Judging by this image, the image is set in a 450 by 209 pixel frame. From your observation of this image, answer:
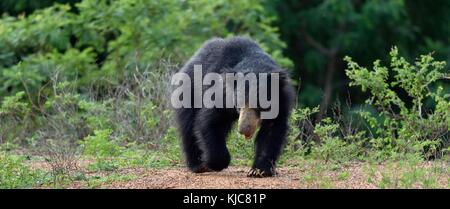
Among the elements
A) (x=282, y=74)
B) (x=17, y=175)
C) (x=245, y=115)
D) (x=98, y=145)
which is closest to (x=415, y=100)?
(x=282, y=74)

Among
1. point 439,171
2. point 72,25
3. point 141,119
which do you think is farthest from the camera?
point 72,25

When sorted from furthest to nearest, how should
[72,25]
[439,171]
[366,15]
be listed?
[366,15], [72,25], [439,171]

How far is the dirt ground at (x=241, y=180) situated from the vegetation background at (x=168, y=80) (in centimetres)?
9

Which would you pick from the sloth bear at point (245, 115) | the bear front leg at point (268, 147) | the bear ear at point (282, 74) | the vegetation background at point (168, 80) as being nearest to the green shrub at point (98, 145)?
the vegetation background at point (168, 80)

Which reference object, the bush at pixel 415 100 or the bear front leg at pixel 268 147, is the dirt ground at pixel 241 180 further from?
the bush at pixel 415 100

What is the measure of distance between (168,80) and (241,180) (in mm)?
2500

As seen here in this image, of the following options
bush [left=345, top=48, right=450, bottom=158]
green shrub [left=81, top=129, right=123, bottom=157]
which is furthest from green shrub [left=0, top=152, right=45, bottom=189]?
bush [left=345, top=48, right=450, bottom=158]

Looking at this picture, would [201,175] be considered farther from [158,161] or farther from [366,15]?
[366,15]

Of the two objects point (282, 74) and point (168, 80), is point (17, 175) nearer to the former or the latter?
point (282, 74)

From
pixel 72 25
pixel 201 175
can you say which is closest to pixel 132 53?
pixel 72 25

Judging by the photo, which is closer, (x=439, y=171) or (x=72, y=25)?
(x=439, y=171)

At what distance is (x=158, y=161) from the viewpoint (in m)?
8.27

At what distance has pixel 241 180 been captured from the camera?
23.3 ft

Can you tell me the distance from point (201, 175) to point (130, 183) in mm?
645
